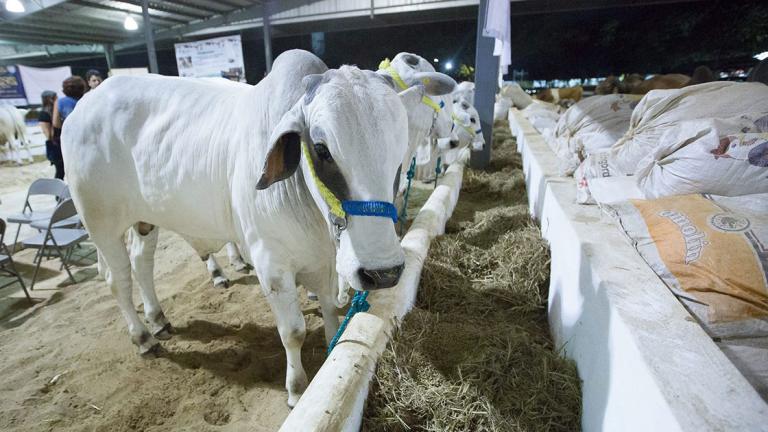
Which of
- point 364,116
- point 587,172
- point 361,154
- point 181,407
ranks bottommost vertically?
point 181,407

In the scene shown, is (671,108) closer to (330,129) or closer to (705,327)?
(705,327)

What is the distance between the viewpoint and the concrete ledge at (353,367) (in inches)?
48.4

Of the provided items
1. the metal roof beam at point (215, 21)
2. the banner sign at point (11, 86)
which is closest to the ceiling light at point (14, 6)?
the metal roof beam at point (215, 21)

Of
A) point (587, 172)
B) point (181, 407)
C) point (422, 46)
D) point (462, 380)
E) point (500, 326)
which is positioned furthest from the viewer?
point (422, 46)

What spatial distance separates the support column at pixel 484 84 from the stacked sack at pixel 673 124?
3.31 meters

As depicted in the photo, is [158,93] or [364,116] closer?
[364,116]

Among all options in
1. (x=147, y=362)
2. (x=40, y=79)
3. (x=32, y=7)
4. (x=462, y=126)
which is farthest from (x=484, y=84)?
(x=40, y=79)

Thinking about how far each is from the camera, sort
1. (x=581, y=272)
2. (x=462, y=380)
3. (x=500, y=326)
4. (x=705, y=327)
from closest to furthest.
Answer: (x=705, y=327), (x=462, y=380), (x=581, y=272), (x=500, y=326)

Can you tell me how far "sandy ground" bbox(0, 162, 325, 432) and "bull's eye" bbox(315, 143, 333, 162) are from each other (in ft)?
5.22

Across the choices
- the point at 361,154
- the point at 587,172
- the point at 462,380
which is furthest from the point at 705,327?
the point at 587,172

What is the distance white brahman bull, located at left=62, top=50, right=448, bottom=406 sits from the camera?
4.53 feet

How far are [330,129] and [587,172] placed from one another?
7.17 ft

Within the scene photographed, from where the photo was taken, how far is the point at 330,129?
1.35 m

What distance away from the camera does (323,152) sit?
1424 mm
